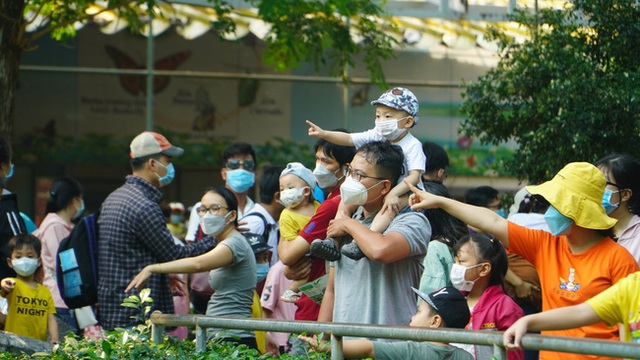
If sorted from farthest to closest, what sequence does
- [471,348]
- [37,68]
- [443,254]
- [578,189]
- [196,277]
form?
[37,68], [196,277], [443,254], [471,348], [578,189]

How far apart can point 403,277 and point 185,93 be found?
454 inches

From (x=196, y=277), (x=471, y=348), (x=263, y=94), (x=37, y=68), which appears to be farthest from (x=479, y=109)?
(x=37, y=68)

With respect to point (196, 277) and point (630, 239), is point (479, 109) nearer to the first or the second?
point (196, 277)

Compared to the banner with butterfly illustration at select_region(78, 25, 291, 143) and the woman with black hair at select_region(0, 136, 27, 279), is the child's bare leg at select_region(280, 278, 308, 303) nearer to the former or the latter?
the woman with black hair at select_region(0, 136, 27, 279)

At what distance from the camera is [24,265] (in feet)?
25.4

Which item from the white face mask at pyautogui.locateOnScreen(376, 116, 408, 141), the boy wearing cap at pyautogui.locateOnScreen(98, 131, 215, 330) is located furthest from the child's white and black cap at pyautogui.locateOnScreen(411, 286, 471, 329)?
the boy wearing cap at pyautogui.locateOnScreen(98, 131, 215, 330)

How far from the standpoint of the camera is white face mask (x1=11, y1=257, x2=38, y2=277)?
7.72m

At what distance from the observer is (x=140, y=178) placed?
7.15 meters

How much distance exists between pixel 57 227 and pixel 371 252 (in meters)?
4.09

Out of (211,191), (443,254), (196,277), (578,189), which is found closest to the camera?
(578,189)

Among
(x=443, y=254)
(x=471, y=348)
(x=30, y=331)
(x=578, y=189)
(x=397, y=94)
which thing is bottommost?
(x=30, y=331)

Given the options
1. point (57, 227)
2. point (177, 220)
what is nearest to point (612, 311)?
point (57, 227)

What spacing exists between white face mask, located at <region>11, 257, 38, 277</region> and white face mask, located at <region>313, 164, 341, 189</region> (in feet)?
7.44

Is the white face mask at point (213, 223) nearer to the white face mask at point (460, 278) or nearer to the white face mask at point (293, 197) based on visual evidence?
the white face mask at point (293, 197)
